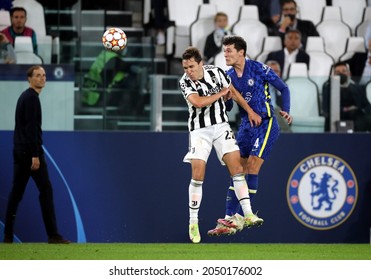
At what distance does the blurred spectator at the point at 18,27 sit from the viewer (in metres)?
17.0

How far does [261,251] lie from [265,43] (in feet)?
23.6

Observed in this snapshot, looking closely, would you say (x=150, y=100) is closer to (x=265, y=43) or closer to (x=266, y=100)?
(x=266, y=100)

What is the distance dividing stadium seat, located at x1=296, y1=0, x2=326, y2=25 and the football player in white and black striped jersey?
8.40m

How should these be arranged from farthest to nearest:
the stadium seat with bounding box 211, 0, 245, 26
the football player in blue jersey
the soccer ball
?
1. the stadium seat with bounding box 211, 0, 245, 26
2. the soccer ball
3. the football player in blue jersey

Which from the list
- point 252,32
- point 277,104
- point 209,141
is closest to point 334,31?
point 252,32

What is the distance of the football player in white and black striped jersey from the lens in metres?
12.9

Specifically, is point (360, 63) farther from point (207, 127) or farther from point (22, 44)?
point (207, 127)

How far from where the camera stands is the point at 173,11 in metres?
20.5

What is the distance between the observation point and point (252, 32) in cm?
1981

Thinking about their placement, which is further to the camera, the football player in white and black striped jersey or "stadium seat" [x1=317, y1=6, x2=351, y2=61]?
"stadium seat" [x1=317, y1=6, x2=351, y2=61]

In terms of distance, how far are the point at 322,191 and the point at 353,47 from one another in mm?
4818

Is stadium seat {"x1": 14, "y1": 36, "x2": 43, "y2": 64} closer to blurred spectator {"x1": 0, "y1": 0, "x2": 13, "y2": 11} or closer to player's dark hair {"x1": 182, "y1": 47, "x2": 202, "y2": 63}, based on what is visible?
blurred spectator {"x1": 0, "y1": 0, "x2": 13, "y2": 11}

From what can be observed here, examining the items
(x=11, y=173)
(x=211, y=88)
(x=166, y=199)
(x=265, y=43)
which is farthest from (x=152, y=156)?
(x=265, y=43)

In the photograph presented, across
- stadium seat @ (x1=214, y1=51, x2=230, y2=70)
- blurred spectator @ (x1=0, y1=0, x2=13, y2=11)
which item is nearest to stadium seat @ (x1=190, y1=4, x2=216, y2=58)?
stadium seat @ (x1=214, y1=51, x2=230, y2=70)
